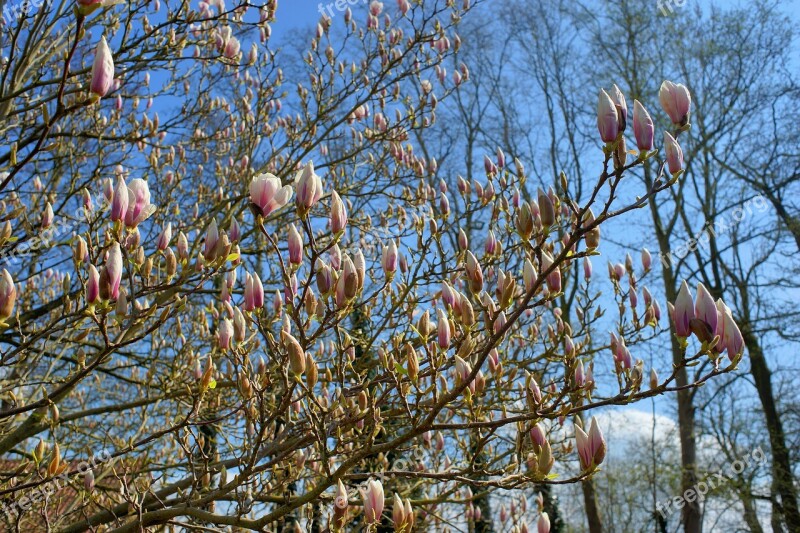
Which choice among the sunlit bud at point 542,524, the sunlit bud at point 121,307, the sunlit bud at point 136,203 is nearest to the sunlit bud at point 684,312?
the sunlit bud at point 542,524

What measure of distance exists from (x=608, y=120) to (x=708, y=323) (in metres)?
0.57

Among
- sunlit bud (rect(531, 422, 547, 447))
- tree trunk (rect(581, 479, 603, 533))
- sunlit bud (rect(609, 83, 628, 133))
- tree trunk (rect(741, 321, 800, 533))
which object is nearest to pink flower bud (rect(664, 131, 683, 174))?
sunlit bud (rect(609, 83, 628, 133))

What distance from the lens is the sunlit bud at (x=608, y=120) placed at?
1.32 metres

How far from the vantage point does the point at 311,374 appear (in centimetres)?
159

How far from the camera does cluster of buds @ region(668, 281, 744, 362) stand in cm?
149

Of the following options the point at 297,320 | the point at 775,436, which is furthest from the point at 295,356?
the point at 775,436

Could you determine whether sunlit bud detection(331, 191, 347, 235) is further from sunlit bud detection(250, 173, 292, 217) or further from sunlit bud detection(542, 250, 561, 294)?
sunlit bud detection(542, 250, 561, 294)

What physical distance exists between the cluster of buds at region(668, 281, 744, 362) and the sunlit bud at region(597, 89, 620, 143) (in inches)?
17.5

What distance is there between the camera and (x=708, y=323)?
1.49 metres

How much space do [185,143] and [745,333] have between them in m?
9.93

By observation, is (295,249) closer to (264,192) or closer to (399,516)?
(264,192)

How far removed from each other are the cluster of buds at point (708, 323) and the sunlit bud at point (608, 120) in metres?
0.44

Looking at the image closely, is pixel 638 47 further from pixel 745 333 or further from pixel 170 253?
pixel 170 253

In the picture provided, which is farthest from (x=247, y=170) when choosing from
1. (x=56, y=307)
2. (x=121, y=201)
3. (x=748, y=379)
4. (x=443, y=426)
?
(x=748, y=379)
